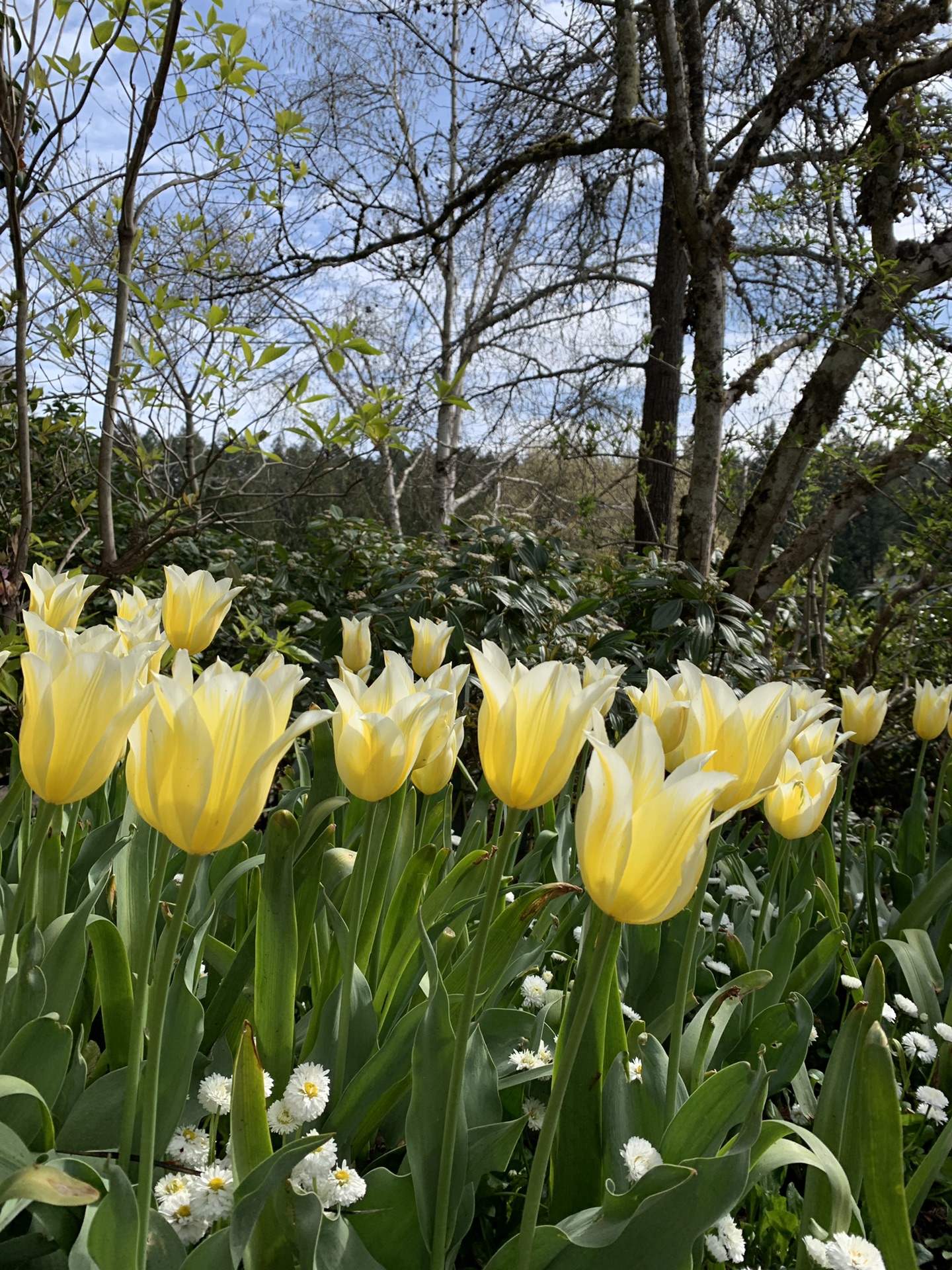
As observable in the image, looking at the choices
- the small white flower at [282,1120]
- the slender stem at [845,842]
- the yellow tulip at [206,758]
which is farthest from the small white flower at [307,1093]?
the slender stem at [845,842]

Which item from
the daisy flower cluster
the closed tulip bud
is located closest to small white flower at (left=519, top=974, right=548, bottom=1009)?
the daisy flower cluster

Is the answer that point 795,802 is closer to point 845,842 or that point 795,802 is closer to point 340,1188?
point 340,1188

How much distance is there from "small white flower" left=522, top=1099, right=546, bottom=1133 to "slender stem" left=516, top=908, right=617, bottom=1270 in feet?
1.09

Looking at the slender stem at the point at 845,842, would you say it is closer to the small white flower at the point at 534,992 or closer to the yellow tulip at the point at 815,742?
the yellow tulip at the point at 815,742

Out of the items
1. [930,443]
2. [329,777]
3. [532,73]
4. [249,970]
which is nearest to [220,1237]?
[249,970]

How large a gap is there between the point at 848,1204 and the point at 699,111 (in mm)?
4587

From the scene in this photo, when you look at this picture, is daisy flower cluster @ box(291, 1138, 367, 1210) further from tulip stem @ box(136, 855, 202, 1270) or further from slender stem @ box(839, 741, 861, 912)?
slender stem @ box(839, 741, 861, 912)

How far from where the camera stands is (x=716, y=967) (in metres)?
Answer: 1.61

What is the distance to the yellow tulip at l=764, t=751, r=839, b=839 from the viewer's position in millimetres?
1330

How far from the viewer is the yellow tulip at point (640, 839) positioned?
0.65m

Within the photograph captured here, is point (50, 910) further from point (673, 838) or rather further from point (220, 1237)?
point (673, 838)

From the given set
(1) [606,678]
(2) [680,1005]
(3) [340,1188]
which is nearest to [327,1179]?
(3) [340,1188]

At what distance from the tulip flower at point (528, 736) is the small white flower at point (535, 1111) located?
514 mm

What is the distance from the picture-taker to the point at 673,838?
65 cm
